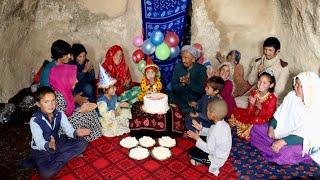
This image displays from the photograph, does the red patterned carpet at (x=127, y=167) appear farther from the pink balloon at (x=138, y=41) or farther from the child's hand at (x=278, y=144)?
the pink balloon at (x=138, y=41)

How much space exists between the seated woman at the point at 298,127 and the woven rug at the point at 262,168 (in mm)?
86

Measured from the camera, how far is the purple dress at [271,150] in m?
4.78

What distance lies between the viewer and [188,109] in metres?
5.82

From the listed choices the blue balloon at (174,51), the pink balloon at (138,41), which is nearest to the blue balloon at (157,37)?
the blue balloon at (174,51)

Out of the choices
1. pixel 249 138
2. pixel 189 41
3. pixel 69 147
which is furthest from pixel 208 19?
pixel 69 147

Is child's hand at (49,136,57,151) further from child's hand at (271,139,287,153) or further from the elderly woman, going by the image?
child's hand at (271,139,287,153)

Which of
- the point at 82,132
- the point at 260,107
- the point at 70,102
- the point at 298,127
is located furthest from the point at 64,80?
the point at 298,127

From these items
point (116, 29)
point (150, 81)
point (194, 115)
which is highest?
point (116, 29)

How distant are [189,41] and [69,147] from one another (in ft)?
10.7

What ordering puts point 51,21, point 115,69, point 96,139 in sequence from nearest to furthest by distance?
point 96,139, point 115,69, point 51,21

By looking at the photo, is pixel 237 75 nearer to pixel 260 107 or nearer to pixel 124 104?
pixel 260 107

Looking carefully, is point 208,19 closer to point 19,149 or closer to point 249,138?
point 249,138

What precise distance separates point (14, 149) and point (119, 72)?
2161 millimetres

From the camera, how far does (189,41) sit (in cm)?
698
